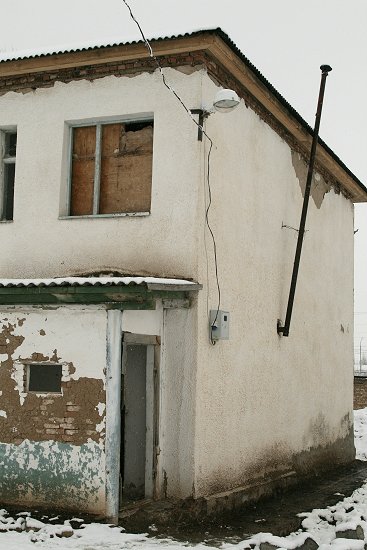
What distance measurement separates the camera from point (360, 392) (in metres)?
23.9

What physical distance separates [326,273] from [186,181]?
6108 mm

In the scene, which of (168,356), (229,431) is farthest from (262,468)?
(168,356)

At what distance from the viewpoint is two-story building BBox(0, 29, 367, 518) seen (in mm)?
8359

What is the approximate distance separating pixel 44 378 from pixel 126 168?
309cm

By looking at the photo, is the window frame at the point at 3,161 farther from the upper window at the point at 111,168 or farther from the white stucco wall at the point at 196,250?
the upper window at the point at 111,168

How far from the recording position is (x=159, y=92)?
9.52 m

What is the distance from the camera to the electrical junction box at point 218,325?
9.27m

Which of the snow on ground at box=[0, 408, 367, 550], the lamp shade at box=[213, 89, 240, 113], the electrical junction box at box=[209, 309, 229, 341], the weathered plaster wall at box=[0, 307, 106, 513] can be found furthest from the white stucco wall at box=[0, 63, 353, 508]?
the snow on ground at box=[0, 408, 367, 550]

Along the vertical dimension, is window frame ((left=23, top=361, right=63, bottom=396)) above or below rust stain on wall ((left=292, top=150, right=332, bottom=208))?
below

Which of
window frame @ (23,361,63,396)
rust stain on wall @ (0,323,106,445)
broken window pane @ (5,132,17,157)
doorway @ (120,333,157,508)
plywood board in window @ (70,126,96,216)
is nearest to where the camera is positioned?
rust stain on wall @ (0,323,106,445)

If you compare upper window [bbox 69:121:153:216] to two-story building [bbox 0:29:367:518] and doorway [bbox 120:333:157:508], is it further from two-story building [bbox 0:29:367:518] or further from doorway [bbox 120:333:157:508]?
doorway [bbox 120:333:157:508]

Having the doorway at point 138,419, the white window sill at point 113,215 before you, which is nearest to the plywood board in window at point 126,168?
the white window sill at point 113,215

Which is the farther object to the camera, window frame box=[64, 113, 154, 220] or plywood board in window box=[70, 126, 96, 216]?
plywood board in window box=[70, 126, 96, 216]

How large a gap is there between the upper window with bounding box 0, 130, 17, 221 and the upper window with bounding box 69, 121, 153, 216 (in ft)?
3.42
